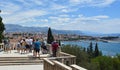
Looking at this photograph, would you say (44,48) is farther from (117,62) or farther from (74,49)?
(117,62)

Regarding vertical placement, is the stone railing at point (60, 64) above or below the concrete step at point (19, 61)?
above

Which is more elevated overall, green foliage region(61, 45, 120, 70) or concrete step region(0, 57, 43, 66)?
concrete step region(0, 57, 43, 66)

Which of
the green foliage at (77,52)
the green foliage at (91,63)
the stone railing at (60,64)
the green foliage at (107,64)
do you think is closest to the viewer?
the stone railing at (60,64)

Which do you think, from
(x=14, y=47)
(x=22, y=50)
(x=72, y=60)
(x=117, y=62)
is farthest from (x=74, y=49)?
(x=72, y=60)

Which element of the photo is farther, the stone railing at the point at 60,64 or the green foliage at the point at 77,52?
the green foliage at the point at 77,52

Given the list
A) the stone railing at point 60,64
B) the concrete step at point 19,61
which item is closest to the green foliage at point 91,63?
the concrete step at point 19,61

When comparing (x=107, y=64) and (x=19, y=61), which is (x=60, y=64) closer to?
(x=19, y=61)

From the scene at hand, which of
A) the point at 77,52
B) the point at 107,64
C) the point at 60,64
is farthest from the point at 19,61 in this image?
the point at 107,64

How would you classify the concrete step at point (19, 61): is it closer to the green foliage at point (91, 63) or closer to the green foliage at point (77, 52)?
the green foliage at point (77, 52)

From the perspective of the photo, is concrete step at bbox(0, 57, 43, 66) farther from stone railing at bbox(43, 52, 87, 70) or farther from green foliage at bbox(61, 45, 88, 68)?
green foliage at bbox(61, 45, 88, 68)

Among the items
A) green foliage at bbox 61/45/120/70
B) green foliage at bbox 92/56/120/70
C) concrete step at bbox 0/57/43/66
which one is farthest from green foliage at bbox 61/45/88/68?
concrete step at bbox 0/57/43/66

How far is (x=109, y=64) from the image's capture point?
54875 mm

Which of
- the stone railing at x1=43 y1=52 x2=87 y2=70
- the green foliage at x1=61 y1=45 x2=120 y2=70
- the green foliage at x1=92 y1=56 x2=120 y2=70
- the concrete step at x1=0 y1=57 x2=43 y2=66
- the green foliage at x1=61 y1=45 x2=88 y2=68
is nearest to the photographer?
the stone railing at x1=43 y1=52 x2=87 y2=70

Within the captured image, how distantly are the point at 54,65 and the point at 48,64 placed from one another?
1.18 meters
